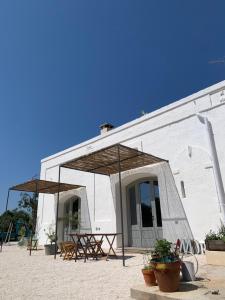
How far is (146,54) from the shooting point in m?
8.72

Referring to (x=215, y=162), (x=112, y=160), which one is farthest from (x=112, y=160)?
(x=215, y=162)

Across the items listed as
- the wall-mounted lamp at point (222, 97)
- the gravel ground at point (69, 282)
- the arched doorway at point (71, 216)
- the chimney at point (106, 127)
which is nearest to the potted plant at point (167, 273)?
the gravel ground at point (69, 282)

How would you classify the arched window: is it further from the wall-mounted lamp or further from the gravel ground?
the wall-mounted lamp

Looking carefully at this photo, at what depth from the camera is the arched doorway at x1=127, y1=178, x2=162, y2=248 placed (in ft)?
27.7

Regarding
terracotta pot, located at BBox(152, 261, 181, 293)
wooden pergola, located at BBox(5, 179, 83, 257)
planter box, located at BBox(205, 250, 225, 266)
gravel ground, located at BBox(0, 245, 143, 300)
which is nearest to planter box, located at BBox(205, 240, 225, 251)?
planter box, located at BBox(205, 250, 225, 266)

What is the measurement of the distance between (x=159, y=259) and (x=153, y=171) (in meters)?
5.18

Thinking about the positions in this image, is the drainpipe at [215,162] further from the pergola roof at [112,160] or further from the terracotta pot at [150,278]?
the terracotta pot at [150,278]

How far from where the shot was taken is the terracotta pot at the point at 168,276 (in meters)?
3.05

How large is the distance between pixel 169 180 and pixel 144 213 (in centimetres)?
175

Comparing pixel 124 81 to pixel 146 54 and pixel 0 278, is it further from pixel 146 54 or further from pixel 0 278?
pixel 0 278

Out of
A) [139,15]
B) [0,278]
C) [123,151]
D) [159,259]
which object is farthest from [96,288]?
[139,15]

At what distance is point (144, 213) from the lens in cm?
889

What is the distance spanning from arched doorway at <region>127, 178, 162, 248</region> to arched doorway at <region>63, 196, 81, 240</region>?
9.08 feet

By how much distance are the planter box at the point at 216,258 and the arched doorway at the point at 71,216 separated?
6.62 metres
